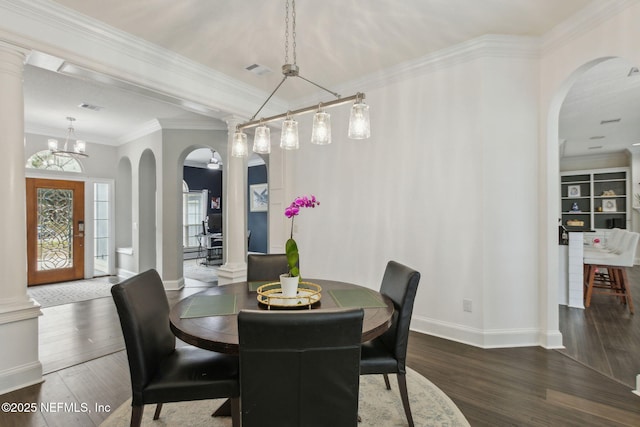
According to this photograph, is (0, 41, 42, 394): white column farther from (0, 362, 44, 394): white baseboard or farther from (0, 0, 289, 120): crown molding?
(0, 0, 289, 120): crown molding

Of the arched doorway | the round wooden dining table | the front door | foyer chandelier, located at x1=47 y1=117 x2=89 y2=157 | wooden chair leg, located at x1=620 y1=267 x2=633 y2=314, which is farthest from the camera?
the front door

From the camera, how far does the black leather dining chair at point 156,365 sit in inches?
59.5

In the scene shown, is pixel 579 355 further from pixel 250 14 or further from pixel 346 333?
pixel 250 14

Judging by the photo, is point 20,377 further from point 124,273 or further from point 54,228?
point 54,228

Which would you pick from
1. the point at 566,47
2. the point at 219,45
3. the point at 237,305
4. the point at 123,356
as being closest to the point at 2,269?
the point at 123,356

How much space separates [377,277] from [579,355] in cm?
190

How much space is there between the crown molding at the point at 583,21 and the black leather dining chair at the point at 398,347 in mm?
2454

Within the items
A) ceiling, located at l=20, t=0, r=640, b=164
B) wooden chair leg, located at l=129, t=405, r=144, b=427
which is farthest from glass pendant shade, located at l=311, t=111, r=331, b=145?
wooden chair leg, located at l=129, t=405, r=144, b=427

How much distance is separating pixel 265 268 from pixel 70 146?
6.04m

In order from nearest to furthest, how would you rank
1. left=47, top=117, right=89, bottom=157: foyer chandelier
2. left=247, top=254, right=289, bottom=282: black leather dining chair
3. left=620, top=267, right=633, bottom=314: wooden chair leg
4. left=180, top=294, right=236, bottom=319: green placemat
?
left=180, top=294, right=236, bottom=319: green placemat, left=247, top=254, right=289, bottom=282: black leather dining chair, left=620, top=267, right=633, bottom=314: wooden chair leg, left=47, top=117, right=89, bottom=157: foyer chandelier

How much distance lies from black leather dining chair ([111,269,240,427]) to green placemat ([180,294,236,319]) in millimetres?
197

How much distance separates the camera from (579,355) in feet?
9.13

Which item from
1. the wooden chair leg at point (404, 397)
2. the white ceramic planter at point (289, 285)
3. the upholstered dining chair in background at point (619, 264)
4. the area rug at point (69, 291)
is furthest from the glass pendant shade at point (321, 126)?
the area rug at point (69, 291)

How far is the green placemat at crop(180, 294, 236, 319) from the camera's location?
174 cm
